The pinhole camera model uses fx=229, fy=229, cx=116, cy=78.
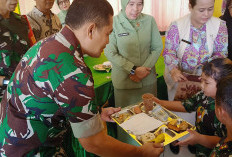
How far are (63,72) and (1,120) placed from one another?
0.42 m

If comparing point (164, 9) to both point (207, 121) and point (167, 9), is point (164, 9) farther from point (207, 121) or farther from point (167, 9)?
point (207, 121)

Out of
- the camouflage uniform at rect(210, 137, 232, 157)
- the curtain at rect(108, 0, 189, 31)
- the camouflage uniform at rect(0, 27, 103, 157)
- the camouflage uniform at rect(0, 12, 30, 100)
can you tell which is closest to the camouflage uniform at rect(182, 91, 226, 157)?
the camouflage uniform at rect(210, 137, 232, 157)

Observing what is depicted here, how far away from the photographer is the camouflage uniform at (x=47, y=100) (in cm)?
76

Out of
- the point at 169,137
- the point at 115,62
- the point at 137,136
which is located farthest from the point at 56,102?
the point at 115,62

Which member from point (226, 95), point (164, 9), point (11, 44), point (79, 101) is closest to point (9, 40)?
point (11, 44)

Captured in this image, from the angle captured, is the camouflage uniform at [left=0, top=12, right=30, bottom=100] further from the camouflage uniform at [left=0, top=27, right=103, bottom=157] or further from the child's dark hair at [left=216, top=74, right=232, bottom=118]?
the child's dark hair at [left=216, top=74, right=232, bottom=118]

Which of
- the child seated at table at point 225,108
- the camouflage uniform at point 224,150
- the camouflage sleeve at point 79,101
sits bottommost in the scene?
the camouflage uniform at point 224,150

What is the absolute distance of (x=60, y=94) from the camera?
2.51 ft

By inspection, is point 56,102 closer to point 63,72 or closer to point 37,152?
point 63,72

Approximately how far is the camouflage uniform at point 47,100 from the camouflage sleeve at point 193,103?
3.23 feet

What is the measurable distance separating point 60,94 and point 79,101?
0.07 metres

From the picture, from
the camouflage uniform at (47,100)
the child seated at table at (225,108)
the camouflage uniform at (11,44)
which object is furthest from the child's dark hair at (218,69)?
the camouflage uniform at (11,44)

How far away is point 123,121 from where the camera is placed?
138 centimetres

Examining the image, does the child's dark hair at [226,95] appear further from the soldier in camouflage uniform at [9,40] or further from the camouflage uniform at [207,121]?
the soldier in camouflage uniform at [9,40]
